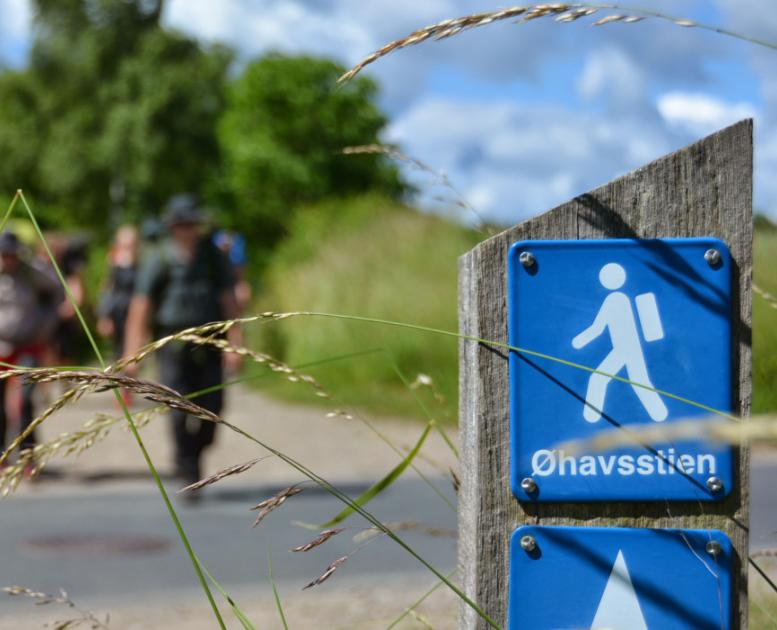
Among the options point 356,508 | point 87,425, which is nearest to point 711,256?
point 356,508

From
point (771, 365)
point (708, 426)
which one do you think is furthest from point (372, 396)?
point (708, 426)

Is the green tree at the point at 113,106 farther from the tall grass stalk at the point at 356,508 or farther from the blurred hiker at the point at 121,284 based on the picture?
the tall grass stalk at the point at 356,508

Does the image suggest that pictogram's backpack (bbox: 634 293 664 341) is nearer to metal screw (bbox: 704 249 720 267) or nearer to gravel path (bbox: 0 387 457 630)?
metal screw (bbox: 704 249 720 267)

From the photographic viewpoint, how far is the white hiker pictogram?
1691mm

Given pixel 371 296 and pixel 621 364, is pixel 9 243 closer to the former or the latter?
pixel 621 364

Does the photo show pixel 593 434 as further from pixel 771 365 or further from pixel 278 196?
pixel 278 196

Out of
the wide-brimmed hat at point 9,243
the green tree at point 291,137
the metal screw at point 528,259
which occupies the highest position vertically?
the green tree at point 291,137

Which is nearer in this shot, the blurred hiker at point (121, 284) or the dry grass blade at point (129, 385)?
the dry grass blade at point (129, 385)

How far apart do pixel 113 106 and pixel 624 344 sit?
5099 cm

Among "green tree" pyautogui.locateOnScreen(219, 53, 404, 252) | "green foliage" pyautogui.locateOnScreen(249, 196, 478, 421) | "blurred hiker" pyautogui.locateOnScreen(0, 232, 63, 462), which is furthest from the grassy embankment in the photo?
"green tree" pyautogui.locateOnScreen(219, 53, 404, 252)

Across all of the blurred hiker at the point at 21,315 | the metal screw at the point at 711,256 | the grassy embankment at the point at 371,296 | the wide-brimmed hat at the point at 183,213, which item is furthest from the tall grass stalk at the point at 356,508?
the grassy embankment at the point at 371,296

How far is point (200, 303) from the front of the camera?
7996 mm

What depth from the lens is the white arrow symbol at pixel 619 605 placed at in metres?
1.68

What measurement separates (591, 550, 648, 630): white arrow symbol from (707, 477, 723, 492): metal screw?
15 centimetres
